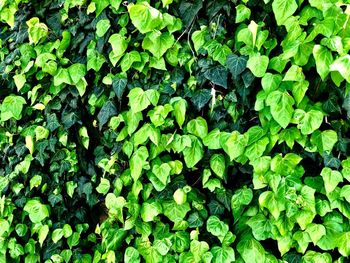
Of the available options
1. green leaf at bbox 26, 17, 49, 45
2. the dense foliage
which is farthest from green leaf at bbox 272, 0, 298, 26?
green leaf at bbox 26, 17, 49, 45

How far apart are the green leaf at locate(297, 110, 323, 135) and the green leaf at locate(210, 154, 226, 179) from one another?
1.11 ft

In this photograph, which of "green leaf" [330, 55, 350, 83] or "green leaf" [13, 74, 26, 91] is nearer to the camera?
"green leaf" [330, 55, 350, 83]

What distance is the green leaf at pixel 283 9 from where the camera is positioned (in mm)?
1746

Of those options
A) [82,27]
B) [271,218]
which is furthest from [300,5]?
[82,27]

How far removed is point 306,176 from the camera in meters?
1.89

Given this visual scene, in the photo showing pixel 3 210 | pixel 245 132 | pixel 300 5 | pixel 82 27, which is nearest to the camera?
pixel 300 5

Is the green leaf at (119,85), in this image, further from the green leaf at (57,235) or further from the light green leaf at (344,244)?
the light green leaf at (344,244)

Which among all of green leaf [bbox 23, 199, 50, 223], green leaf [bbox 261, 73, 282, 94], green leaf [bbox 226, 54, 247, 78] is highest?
green leaf [bbox 226, 54, 247, 78]

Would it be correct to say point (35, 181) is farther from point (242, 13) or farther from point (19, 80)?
point (242, 13)

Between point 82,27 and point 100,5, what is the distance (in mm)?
184

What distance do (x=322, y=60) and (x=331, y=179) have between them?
421 millimetres

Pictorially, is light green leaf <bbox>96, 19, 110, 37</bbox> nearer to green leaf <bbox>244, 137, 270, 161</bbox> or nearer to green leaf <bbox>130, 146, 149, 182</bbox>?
green leaf <bbox>130, 146, 149, 182</bbox>

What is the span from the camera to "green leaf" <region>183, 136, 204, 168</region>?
6.38 ft

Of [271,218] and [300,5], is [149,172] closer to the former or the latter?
[271,218]
